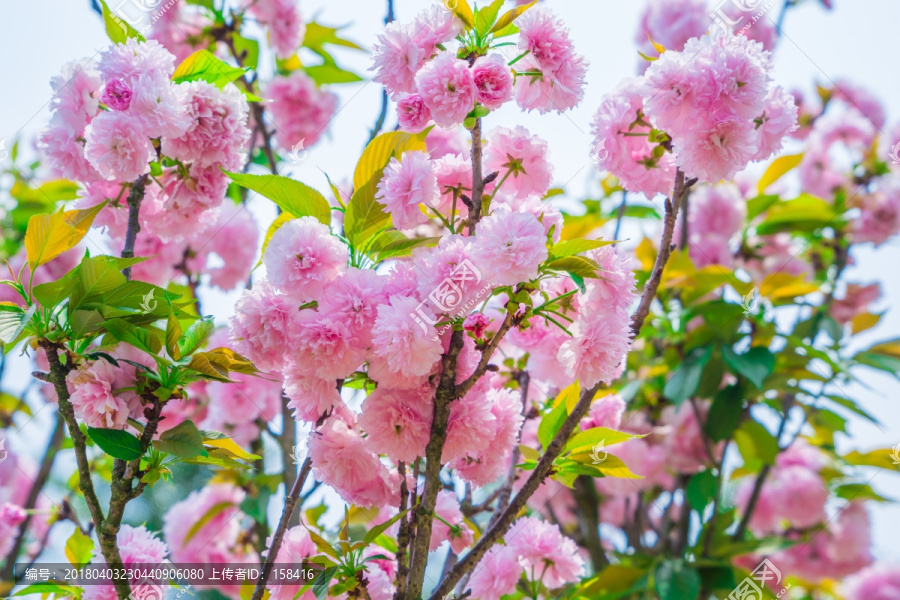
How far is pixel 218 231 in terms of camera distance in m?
1.71

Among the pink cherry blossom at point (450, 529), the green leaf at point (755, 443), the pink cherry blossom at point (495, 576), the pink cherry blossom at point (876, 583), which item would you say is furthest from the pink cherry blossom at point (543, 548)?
the pink cherry blossom at point (876, 583)

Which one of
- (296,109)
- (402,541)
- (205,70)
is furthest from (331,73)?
(402,541)

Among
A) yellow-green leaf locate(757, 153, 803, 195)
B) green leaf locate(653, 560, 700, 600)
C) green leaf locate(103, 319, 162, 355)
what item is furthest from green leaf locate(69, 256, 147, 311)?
yellow-green leaf locate(757, 153, 803, 195)

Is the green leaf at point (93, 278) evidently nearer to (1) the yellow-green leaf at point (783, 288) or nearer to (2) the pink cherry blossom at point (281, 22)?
(2) the pink cherry blossom at point (281, 22)

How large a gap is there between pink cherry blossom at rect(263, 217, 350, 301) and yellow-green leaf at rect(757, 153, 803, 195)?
1.75 metres

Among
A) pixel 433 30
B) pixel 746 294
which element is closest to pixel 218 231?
pixel 433 30

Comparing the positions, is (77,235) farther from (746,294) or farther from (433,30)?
(746,294)

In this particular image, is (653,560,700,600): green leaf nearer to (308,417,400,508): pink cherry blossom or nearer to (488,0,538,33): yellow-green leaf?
(308,417,400,508): pink cherry blossom

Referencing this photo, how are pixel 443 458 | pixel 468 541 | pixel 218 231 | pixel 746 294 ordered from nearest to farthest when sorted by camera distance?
1. pixel 443 458
2. pixel 468 541
3. pixel 218 231
4. pixel 746 294

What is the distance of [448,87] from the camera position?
819 millimetres

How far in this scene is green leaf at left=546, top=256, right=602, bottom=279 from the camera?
2.58ft

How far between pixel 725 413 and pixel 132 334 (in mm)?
1575

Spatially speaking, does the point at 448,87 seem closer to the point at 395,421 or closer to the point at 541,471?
the point at 395,421

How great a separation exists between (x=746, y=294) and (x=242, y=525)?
144 centimetres
